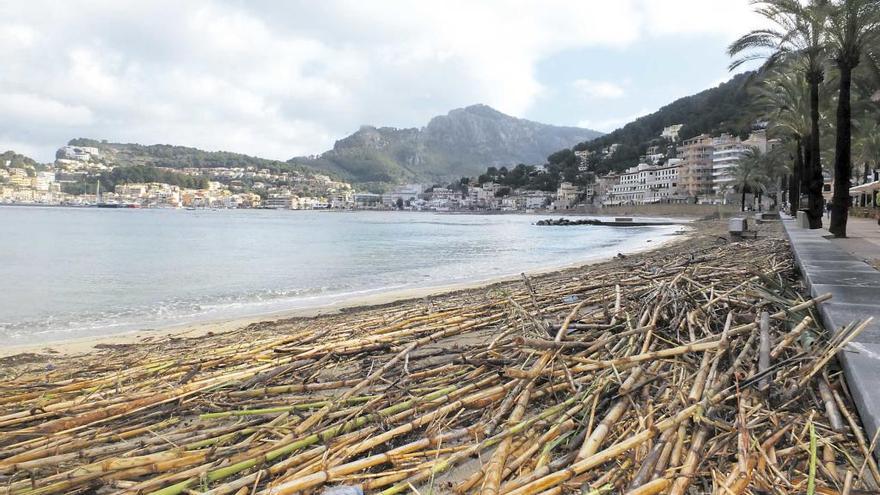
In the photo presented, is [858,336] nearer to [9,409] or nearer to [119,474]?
[119,474]

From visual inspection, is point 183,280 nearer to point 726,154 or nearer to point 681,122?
point 726,154

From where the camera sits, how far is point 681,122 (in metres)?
145

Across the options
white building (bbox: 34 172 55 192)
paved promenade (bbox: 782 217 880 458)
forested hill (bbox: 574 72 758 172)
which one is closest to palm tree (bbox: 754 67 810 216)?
paved promenade (bbox: 782 217 880 458)

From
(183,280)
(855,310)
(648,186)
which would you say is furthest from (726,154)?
(855,310)

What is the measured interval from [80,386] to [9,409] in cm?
47

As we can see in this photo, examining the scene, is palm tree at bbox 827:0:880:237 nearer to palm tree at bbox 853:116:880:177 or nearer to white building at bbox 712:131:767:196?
palm tree at bbox 853:116:880:177

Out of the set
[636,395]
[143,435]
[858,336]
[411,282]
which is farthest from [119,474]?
[411,282]

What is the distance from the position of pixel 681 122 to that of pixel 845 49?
477 feet

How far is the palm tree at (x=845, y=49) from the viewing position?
1279 cm

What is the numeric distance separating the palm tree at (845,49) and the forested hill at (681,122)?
3859 inches

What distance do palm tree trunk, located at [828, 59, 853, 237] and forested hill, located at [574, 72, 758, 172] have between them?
97955 mm

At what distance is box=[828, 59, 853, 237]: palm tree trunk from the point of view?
46.2ft

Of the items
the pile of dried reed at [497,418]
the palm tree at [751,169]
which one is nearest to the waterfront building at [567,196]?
the palm tree at [751,169]

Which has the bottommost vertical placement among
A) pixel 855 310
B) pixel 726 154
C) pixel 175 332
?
pixel 175 332
